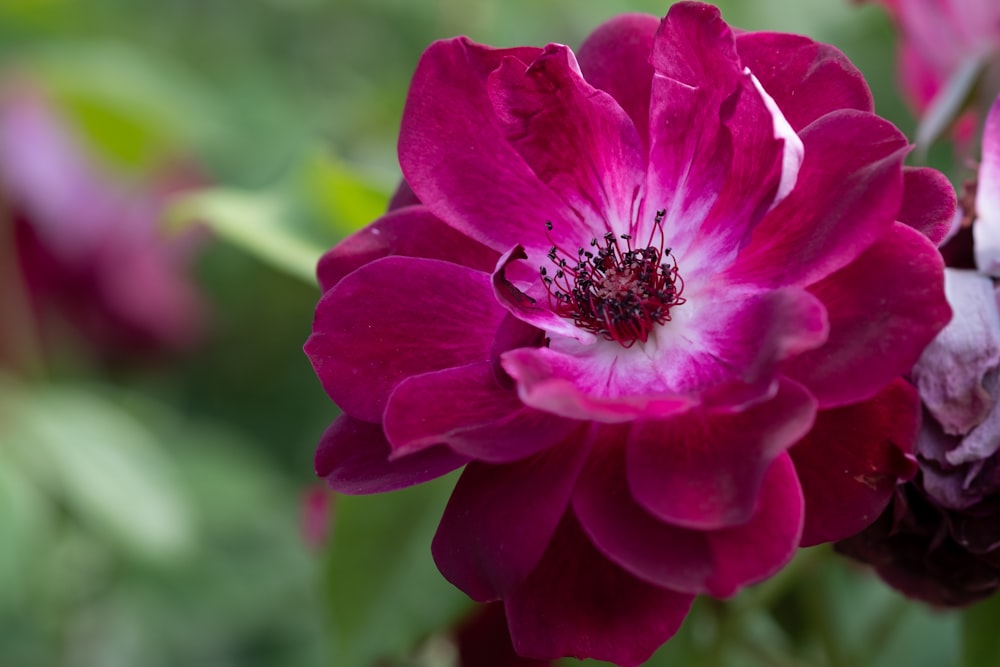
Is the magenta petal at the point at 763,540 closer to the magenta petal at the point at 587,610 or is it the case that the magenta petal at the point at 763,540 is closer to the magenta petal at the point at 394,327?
the magenta petal at the point at 587,610

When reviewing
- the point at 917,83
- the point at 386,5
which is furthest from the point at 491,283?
the point at 386,5

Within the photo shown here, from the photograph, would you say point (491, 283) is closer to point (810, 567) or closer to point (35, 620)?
point (810, 567)

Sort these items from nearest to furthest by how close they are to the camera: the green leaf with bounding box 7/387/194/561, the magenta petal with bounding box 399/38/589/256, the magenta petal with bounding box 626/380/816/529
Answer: the magenta petal with bounding box 626/380/816/529 < the magenta petal with bounding box 399/38/589/256 < the green leaf with bounding box 7/387/194/561

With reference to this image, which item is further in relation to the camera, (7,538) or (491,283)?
(7,538)

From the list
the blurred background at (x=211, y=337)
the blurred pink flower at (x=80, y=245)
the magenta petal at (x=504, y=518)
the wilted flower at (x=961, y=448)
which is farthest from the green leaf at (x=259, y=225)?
the blurred pink flower at (x=80, y=245)

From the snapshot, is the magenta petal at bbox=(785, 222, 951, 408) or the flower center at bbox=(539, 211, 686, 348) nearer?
the magenta petal at bbox=(785, 222, 951, 408)

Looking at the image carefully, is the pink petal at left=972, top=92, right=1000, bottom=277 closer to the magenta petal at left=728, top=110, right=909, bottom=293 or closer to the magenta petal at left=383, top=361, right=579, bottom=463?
the magenta petal at left=728, top=110, right=909, bottom=293

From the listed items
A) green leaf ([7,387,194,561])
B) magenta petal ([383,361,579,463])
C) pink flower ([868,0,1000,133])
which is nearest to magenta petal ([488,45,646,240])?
magenta petal ([383,361,579,463])
